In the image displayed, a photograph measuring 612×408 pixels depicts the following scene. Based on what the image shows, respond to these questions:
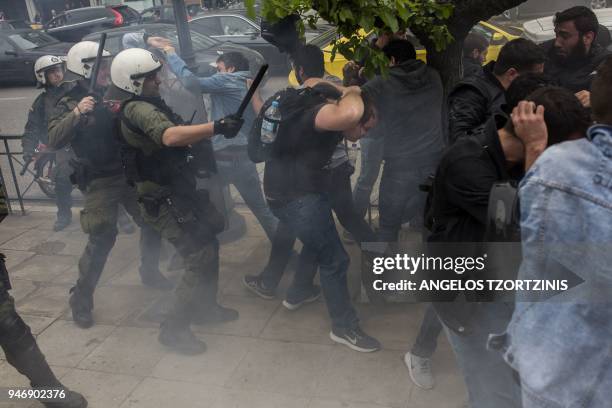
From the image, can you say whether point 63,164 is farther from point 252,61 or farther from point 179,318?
point 252,61

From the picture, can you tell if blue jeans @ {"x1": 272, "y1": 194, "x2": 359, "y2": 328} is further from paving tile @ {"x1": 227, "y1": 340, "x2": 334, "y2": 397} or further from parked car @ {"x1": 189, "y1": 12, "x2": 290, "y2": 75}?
parked car @ {"x1": 189, "y1": 12, "x2": 290, "y2": 75}

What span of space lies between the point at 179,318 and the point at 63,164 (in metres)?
2.83

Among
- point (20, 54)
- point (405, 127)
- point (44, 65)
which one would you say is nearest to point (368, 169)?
point (405, 127)

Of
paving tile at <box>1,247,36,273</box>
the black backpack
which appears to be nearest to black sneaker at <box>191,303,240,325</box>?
the black backpack

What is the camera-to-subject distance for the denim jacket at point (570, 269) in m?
1.39

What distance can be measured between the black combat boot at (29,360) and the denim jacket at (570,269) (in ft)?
8.47

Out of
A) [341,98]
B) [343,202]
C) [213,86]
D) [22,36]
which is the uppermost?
[341,98]

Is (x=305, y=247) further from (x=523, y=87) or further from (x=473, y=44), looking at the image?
(x=473, y=44)

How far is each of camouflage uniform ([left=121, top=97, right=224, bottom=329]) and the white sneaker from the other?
1.32 metres

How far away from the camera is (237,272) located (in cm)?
486

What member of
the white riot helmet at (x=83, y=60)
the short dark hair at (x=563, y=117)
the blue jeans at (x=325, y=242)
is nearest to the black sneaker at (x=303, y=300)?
the blue jeans at (x=325, y=242)

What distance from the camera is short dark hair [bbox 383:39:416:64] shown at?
386 centimetres

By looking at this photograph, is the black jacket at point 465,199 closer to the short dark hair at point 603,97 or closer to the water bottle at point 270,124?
the short dark hair at point 603,97

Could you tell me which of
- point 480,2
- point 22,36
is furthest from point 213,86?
point 22,36
